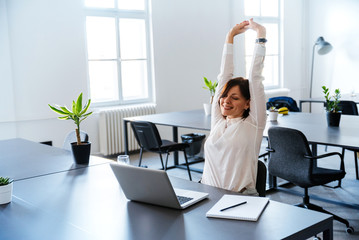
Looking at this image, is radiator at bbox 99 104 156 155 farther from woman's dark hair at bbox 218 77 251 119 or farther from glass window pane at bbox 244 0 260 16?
woman's dark hair at bbox 218 77 251 119

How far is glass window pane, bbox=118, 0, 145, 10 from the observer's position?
21.7 feet

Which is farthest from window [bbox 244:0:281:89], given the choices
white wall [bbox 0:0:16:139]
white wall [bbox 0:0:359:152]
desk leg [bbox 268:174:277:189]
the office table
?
the office table

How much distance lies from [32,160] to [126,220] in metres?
1.48

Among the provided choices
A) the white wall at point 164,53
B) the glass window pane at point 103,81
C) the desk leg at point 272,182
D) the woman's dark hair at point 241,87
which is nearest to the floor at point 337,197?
the desk leg at point 272,182

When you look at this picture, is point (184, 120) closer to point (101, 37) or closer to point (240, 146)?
point (101, 37)

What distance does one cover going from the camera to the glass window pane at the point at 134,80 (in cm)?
680

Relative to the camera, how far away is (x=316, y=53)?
9.21 meters

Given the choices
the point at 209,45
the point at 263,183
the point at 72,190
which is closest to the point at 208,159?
the point at 263,183

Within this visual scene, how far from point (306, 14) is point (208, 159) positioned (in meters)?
7.57

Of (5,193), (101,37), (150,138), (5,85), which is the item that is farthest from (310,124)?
(5,85)

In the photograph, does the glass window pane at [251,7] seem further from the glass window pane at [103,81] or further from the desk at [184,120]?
the desk at [184,120]

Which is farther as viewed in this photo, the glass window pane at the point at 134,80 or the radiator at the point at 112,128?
the glass window pane at the point at 134,80

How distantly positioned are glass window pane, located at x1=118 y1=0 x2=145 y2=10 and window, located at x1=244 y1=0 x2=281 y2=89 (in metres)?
2.56

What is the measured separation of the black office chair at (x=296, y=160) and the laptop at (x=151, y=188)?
1570mm
